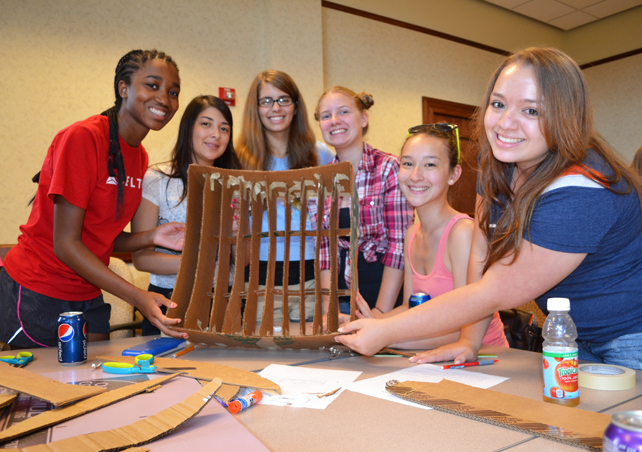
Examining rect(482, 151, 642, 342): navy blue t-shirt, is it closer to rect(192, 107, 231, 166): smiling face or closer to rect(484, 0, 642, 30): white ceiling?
rect(192, 107, 231, 166): smiling face

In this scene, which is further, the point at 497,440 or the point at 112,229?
the point at 112,229

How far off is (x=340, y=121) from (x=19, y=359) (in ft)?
4.30

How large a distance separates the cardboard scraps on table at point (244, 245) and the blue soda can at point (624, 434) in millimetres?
742

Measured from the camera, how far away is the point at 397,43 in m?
4.82

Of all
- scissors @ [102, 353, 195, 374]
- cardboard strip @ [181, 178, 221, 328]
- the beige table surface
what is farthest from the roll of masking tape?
cardboard strip @ [181, 178, 221, 328]

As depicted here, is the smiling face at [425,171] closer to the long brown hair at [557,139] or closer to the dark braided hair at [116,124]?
the long brown hair at [557,139]

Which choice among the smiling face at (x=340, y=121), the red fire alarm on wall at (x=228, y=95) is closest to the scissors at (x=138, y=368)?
the smiling face at (x=340, y=121)

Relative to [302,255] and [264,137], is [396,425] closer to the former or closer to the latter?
[302,255]

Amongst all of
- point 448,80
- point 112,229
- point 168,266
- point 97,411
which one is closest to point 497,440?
point 97,411

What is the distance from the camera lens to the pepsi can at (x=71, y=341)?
1105mm

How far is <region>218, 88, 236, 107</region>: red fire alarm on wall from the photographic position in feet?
12.4

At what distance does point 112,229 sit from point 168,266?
0.68 ft

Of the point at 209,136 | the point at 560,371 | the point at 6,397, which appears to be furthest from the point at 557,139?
the point at 209,136

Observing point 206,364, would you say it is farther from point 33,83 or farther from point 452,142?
point 33,83
